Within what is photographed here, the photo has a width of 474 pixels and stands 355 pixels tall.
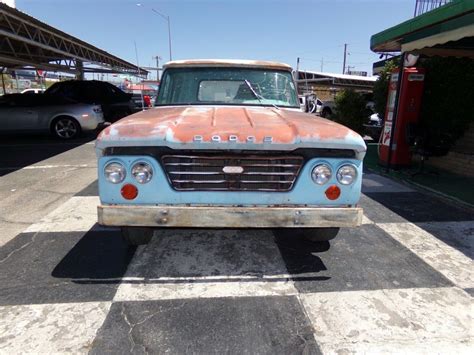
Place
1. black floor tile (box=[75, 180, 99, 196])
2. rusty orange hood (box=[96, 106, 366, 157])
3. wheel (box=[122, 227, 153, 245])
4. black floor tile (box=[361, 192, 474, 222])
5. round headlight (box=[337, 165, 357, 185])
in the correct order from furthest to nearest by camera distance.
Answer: black floor tile (box=[75, 180, 99, 196]), black floor tile (box=[361, 192, 474, 222]), wheel (box=[122, 227, 153, 245]), round headlight (box=[337, 165, 357, 185]), rusty orange hood (box=[96, 106, 366, 157])

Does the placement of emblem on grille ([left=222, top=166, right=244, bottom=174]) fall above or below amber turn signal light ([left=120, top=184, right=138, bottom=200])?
above

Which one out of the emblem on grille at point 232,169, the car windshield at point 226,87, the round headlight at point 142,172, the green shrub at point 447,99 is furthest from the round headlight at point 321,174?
the green shrub at point 447,99

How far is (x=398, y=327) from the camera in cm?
260

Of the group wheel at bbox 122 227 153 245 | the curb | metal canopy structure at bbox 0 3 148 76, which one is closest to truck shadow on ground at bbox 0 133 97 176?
metal canopy structure at bbox 0 3 148 76

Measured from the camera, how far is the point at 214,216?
281 cm

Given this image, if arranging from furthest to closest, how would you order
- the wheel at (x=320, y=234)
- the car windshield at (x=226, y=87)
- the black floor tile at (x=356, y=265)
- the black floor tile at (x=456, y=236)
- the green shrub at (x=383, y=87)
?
1. the green shrub at (x=383, y=87)
2. the car windshield at (x=226, y=87)
3. the black floor tile at (x=456, y=236)
4. the wheel at (x=320, y=234)
5. the black floor tile at (x=356, y=265)

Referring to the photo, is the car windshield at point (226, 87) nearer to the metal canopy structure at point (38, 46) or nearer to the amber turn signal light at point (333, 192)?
the amber turn signal light at point (333, 192)

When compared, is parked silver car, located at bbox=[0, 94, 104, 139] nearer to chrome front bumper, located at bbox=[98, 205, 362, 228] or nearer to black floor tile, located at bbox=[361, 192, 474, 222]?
black floor tile, located at bbox=[361, 192, 474, 222]

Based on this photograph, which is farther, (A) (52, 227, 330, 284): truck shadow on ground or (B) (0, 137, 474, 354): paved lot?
(A) (52, 227, 330, 284): truck shadow on ground

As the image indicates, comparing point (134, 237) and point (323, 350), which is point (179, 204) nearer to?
point (134, 237)

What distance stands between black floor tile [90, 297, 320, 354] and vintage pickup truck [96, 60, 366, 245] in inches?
25.4

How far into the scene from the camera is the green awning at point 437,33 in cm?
491

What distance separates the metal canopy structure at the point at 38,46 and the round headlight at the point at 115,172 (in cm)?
485

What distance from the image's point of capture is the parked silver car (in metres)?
11.2
